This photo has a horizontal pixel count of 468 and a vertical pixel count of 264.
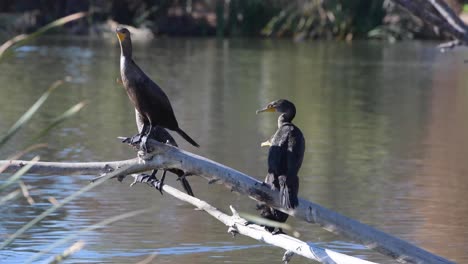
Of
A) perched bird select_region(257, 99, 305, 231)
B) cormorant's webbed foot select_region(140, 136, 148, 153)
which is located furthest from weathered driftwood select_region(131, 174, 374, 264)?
cormorant's webbed foot select_region(140, 136, 148, 153)

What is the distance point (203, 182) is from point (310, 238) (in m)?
2.62

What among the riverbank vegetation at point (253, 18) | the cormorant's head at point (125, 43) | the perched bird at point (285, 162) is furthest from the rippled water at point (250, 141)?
the riverbank vegetation at point (253, 18)

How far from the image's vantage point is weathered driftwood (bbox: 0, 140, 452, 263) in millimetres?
5215

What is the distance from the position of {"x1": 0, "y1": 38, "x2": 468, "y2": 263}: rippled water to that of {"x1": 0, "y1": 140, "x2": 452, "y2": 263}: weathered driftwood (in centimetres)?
238

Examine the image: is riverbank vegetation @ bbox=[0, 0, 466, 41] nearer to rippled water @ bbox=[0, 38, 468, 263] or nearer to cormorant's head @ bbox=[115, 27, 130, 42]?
rippled water @ bbox=[0, 38, 468, 263]

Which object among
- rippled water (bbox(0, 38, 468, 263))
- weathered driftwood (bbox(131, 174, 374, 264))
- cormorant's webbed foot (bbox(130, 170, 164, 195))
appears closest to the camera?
weathered driftwood (bbox(131, 174, 374, 264))

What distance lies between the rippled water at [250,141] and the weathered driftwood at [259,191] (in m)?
2.38

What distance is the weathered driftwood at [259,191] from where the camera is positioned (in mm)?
5215

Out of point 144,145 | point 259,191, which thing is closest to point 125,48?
point 144,145

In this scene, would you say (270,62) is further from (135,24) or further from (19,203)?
(19,203)

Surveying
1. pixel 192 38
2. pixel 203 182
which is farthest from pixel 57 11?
pixel 203 182

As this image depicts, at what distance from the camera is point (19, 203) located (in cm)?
970

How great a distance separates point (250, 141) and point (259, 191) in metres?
8.52

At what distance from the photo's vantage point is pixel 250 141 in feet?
45.5
